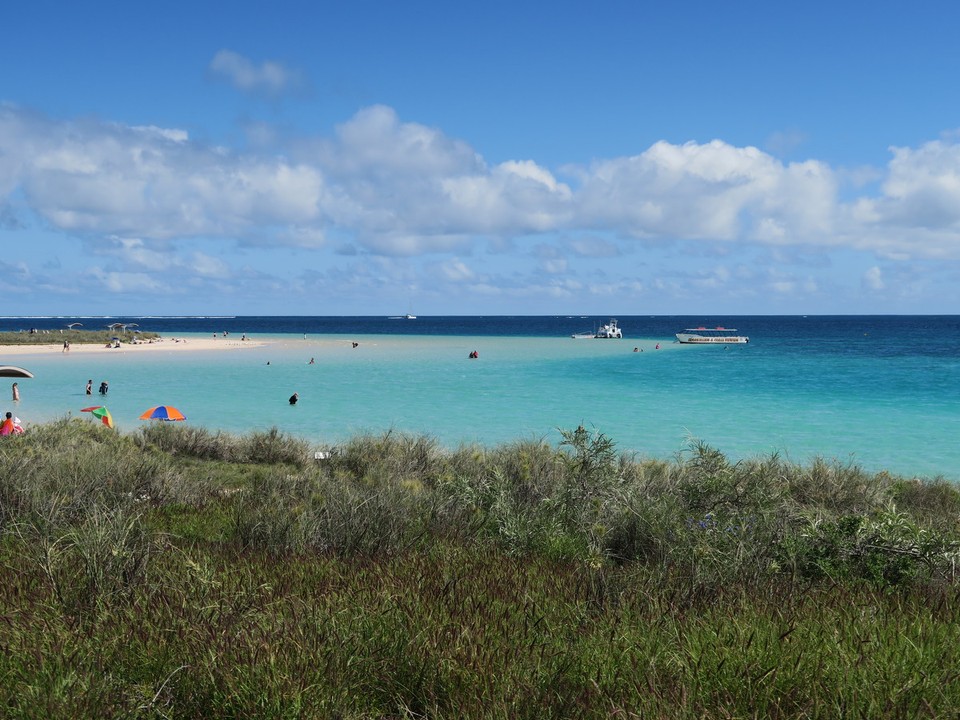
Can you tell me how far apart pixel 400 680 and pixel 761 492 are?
5147mm

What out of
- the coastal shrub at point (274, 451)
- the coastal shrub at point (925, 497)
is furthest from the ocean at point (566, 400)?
the coastal shrub at point (925, 497)

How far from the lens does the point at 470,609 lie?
409 centimetres

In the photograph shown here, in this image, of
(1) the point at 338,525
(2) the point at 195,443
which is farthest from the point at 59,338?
(1) the point at 338,525

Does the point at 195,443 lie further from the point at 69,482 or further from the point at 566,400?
the point at 566,400

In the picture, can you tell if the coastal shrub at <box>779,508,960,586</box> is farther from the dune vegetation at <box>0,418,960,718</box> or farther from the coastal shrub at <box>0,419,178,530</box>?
the coastal shrub at <box>0,419,178,530</box>

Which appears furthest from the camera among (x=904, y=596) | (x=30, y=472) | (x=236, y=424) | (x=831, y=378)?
(x=831, y=378)

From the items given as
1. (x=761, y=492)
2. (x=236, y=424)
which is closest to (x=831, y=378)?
(x=236, y=424)

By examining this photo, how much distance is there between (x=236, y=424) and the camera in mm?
25844

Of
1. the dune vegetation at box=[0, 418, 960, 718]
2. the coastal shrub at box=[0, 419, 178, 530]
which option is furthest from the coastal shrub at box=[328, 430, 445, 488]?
the dune vegetation at box=[0, 418, 960, 718]

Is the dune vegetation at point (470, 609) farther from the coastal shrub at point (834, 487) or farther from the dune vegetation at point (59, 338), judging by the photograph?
the dune vegetation at point (59, 338)

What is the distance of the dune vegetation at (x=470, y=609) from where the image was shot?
3.09 metres

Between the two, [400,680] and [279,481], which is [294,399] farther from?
[400,680]

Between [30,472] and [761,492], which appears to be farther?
[30,472]

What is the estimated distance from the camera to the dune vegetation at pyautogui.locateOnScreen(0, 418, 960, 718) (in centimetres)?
309
